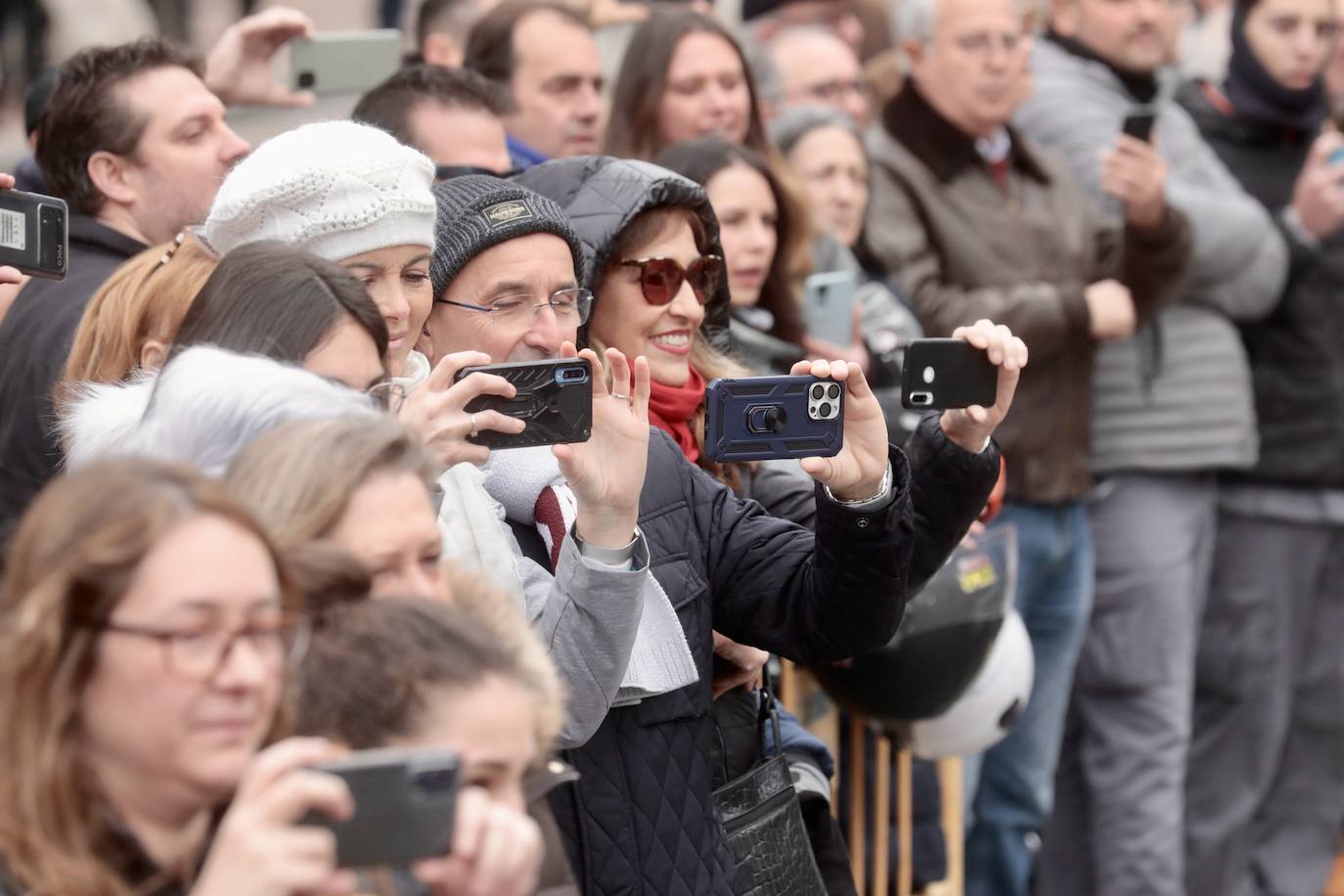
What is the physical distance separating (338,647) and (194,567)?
7.4 inches

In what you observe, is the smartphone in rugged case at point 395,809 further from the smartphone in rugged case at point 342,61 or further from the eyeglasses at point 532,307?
the smartphone in rugged case at point 342,61

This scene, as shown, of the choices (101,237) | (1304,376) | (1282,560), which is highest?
(101,237)

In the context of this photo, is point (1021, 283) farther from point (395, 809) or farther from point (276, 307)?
point (395, 809)

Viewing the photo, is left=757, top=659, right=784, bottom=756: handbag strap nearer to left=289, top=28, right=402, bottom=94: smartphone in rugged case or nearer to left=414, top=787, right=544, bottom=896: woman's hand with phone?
left=414, top=787, right=544, bottom=896: woman's hand with phone

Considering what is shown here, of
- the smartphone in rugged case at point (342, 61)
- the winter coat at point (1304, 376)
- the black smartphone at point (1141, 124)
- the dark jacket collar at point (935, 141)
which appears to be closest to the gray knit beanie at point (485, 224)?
the smartphone in rugged case at point (342, 61)

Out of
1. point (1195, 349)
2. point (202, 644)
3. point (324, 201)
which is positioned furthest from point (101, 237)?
point (1195, 349)

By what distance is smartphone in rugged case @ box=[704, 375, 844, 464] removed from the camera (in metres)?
2.64

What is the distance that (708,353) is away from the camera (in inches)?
134

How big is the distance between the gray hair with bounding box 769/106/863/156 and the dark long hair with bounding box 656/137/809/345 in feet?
2.40

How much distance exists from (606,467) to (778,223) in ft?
6.32

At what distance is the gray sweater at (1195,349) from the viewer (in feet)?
17.6

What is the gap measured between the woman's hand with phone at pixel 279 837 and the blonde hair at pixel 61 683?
0.12 metres

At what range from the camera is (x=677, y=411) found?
125 inches

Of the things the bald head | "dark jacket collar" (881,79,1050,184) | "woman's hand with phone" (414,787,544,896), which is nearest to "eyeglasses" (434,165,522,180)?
"dark jacket collar" (881,79,1050,184)
